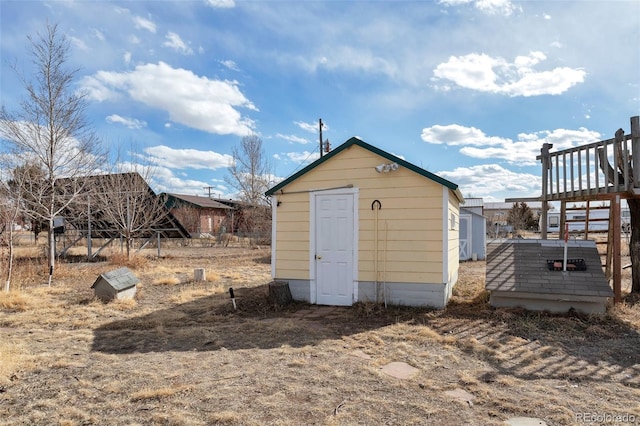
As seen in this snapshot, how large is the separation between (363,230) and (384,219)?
16.9 inches

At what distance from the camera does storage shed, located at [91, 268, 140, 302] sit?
748cm

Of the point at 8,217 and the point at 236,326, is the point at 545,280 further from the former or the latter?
the point at 8,217

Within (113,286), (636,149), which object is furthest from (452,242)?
(113,286)

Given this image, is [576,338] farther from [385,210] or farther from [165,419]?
[165,419]

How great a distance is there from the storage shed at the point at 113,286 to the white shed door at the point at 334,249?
389cm

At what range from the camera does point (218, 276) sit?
10805 millimetres

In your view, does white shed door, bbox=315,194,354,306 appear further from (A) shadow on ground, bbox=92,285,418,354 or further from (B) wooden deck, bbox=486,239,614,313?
(B) wooden deck, bbox=486,239,614,313

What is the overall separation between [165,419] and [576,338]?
500cm

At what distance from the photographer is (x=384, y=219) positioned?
6.80 meters

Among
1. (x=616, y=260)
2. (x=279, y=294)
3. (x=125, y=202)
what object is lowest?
(x=279, y=294)

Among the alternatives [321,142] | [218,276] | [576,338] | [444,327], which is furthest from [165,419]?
[321,142]

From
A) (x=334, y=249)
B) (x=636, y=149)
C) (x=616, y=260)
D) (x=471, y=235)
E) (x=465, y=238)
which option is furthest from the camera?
(x=471, y=235)

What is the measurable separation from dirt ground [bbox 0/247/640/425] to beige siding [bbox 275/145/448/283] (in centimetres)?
72

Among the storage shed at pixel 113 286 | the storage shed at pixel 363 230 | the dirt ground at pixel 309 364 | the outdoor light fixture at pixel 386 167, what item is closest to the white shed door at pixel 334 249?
the storage shed at pixel 363 230
